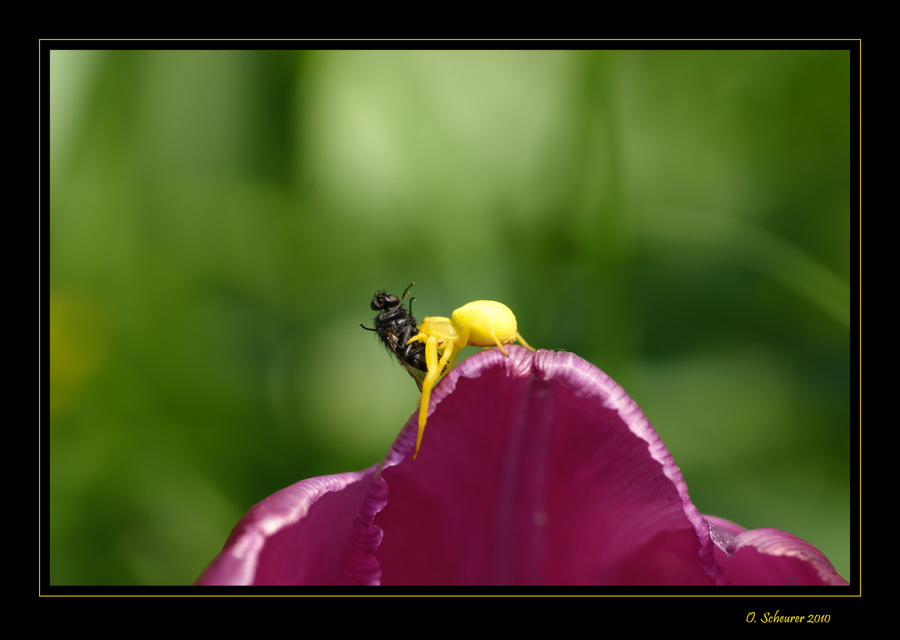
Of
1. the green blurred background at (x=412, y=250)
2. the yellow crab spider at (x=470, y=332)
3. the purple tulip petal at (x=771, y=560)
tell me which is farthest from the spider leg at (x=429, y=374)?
the green blurred background at (x=412, y=250)

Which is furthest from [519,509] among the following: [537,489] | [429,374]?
[429,374]

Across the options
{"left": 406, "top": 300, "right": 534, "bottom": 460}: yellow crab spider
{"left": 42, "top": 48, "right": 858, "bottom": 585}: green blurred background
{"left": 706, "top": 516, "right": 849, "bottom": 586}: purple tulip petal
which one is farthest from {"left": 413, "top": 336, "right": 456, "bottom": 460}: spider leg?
{"left": 42, "top": 48, "right": 858, "bottom": 585}: green blurred background

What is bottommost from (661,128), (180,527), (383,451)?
(180,527)

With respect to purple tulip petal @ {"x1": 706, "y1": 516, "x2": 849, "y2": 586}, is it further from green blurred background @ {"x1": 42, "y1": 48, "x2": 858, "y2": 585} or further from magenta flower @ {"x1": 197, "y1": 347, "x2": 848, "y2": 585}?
green blurred background @ {"x1": 42, "y1": 48, "x2": 858, "y2": 585}

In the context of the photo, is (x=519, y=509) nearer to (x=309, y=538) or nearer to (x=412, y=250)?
(x=309, y=538)

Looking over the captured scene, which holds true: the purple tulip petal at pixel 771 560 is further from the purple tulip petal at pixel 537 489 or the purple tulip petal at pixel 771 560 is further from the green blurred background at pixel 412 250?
the green blurred background at pixel 412 250

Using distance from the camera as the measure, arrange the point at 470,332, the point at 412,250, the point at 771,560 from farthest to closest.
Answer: the point at 412,250 → the point at 470,332 → the point at 771,560

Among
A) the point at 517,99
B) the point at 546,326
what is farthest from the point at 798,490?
the point at 517,99
